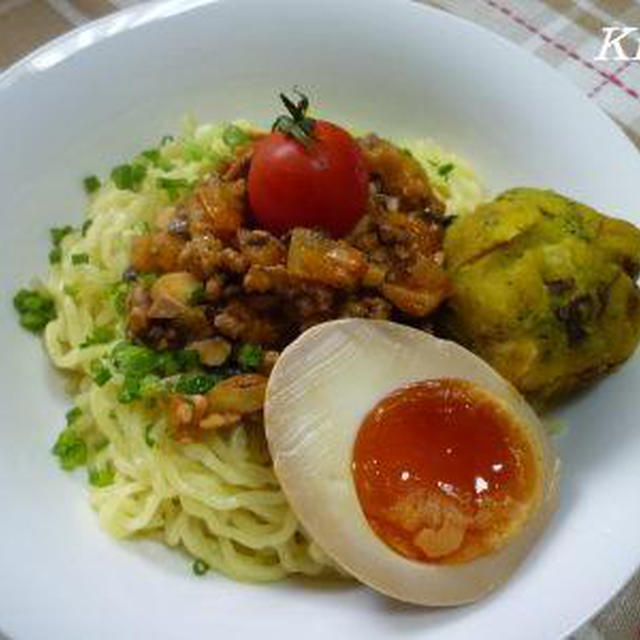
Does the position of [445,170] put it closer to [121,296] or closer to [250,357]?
[250,357]

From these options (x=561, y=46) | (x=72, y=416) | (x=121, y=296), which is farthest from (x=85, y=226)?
(x=561, y=46)

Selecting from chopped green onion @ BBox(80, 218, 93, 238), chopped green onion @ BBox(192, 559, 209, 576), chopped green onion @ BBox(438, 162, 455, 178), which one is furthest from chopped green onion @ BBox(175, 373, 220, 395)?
chopped green onion @ BBox(438, 162, 455, 178)

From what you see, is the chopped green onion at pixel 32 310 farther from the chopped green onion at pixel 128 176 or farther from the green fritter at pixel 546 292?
the green fritter at pixel 546 292

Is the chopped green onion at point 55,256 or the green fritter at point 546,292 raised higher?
the green fritter at point 546,292

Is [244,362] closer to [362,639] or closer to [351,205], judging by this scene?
[351,205]

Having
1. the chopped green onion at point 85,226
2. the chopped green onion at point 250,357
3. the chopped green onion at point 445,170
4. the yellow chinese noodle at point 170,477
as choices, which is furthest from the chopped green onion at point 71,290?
the chopped green onion at point 445,170

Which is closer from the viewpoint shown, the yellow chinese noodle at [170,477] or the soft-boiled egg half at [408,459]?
the soft-boiled egg half at [408,459]
